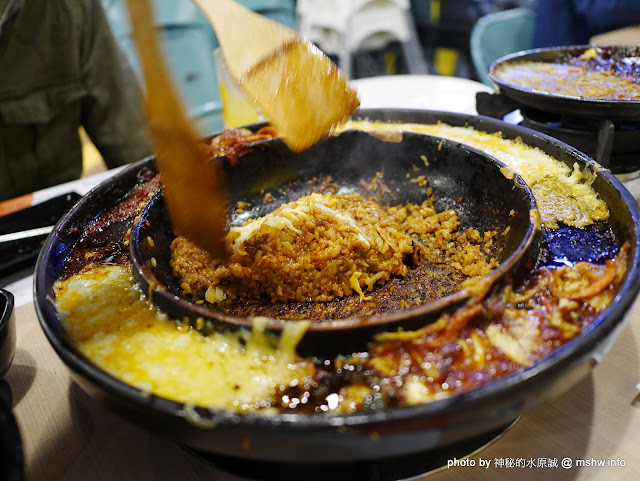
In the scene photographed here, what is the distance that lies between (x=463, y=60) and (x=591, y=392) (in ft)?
25.4

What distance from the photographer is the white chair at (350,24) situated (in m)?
6.27

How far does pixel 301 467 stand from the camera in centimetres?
113

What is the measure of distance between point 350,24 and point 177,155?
6.09 m

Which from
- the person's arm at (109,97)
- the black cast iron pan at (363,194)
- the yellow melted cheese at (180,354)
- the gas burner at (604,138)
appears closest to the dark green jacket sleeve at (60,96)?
the person's arm at (109,97)

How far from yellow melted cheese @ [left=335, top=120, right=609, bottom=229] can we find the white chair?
4.83 metres

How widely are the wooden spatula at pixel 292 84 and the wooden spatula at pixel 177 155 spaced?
1.44ft

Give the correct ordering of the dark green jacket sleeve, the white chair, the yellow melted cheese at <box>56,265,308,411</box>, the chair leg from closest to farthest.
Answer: the yellow melted cheese at <box>56,265,308,411</box> → the dark green jacket sleeve → the white chair → the chair leg

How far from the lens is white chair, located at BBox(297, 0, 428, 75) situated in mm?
6273

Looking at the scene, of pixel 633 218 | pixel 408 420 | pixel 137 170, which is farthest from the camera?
pixel 137 170

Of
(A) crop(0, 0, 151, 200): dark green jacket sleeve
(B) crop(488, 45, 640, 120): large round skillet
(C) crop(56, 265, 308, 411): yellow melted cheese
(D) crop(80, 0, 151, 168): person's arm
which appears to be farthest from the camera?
(D) crop(80, 0, 151, 168): person's arm

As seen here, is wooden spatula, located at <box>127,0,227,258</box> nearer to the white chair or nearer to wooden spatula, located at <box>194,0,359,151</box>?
wooden spatula, located at <box>194,0,359,151</box>

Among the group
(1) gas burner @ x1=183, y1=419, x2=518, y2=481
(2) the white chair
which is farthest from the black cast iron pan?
(2) the white chair

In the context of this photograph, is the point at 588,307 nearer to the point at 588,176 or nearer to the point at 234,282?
the point at 588,176

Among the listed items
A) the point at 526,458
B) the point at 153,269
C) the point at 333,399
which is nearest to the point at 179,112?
the point at 153,269
